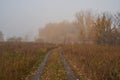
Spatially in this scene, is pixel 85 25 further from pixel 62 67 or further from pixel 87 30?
pixel 62 67

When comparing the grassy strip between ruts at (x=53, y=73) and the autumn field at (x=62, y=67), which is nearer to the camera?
the autumn field at (x=62, y=67)

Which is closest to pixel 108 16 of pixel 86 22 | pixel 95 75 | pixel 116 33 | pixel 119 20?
pixel 119 20

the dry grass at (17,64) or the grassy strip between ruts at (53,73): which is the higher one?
the dry grass at (17,64)

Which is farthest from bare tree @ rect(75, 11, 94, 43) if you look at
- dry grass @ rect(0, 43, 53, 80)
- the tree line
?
dry grass @ rect(0, 43, 53, 80)

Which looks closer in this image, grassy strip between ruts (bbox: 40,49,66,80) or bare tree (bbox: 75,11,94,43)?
grassy strip between ruts (bbox: 40,49,66,80)

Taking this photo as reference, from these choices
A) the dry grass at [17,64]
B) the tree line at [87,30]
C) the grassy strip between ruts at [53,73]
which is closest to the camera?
the dry grass at [17,64]

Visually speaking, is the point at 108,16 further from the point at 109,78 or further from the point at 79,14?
the point at 109,78

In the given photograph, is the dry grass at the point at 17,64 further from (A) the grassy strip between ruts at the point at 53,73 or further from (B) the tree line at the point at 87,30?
(B) the tree line at the point at 87,30

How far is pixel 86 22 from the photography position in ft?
265

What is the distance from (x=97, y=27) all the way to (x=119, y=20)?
5.92 metres

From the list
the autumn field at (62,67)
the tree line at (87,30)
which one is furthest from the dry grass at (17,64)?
the tree line at (87,30)

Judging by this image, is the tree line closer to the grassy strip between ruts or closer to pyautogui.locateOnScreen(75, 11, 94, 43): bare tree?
pyautogui.locateOnScreen(75, 11, 94, 43): bare tree

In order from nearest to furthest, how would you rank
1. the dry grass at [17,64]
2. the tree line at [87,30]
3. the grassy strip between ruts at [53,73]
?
the dry grass at [17,64] < the grassy strip between ruts at [53,73] < the tree line at [87,30]

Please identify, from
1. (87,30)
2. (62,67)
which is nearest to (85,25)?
(87,30)
